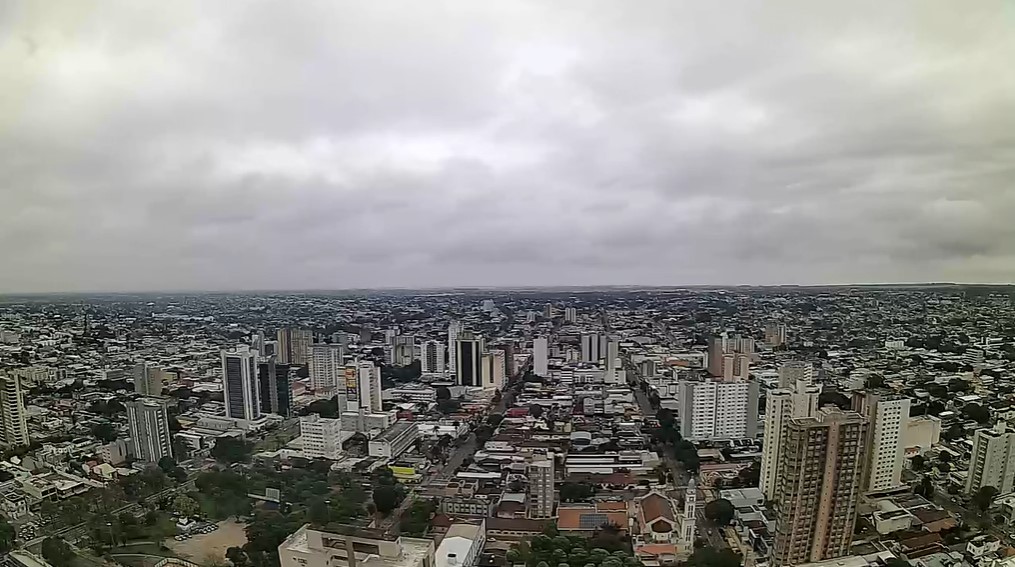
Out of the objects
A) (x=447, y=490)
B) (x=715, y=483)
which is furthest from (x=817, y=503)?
(x=447, y=490)

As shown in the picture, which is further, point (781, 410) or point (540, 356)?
point (540, 356)

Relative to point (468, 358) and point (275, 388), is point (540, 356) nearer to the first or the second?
point (468, 358)

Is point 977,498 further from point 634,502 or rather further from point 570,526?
point 570,526

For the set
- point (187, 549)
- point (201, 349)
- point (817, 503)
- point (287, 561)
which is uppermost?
point (201, 349)

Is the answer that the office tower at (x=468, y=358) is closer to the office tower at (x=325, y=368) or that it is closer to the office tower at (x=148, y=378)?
the office tower at (x=325, y=368)

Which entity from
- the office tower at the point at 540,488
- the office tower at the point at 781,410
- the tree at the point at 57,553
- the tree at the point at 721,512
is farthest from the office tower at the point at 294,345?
the office tower at the point at 781,410

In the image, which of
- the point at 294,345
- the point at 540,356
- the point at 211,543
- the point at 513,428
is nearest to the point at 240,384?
the point at 294,345

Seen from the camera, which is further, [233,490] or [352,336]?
[352,336]
